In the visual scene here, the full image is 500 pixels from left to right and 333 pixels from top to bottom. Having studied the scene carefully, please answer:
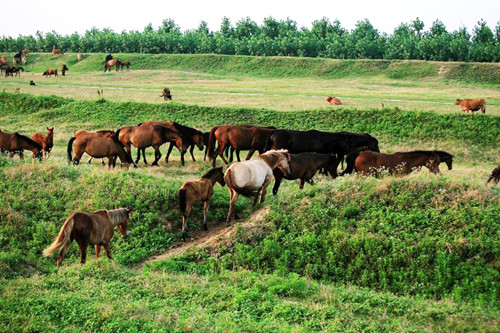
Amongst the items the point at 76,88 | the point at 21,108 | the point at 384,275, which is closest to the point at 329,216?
the point at 384,275

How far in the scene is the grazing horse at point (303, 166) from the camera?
594 inches

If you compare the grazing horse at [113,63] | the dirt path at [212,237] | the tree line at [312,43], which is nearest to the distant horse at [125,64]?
the grazing horse at [113,63]

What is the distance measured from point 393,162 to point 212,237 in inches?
259

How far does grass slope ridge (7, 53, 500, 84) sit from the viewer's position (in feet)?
208

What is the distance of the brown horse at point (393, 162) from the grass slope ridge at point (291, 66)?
48.2 metres

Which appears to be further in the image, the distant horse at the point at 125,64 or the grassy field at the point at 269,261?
the distant horse at the point at 125,64

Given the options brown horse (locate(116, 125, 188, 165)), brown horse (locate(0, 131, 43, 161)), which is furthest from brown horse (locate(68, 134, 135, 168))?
brown horse (locate(0, 131, 43, 161))

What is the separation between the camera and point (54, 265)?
11.6m

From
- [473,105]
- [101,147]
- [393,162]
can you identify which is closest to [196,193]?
[393,162]

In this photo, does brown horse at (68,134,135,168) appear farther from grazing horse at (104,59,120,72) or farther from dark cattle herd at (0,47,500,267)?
grazing horse at (104,59,120,72)

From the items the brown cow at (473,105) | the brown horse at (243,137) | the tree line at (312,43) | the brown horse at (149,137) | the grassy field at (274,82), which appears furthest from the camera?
the tree line at (312,43)

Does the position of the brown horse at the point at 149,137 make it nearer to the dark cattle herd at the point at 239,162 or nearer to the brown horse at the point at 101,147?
the dark cattle herd at the point at 239,162

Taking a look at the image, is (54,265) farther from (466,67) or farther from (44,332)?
(466,67)

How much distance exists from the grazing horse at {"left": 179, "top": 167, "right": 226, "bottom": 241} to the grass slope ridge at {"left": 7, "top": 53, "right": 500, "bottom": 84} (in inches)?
2103
